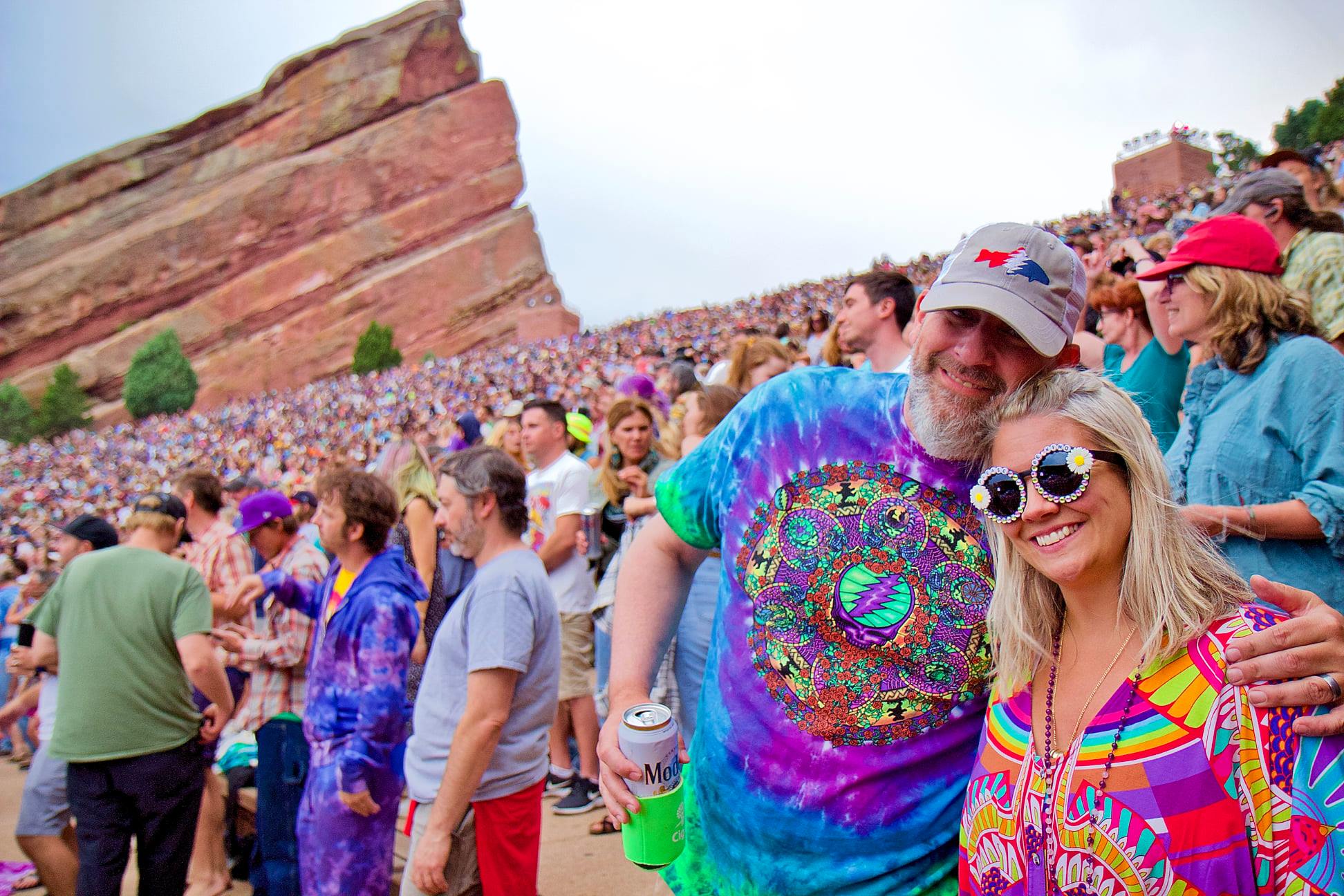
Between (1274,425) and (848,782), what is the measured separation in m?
1.47

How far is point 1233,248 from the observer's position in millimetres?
2260

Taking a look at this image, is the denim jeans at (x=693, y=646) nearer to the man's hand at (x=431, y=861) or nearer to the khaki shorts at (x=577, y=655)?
the man's hand at (x=431, y=861)

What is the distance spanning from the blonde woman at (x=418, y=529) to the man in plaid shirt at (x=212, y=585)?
2.83 ft

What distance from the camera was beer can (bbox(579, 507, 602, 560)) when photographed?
511cm

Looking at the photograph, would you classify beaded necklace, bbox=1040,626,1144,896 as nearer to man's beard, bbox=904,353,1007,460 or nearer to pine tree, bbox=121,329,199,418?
man's beard, bbox=904,353,1007,460

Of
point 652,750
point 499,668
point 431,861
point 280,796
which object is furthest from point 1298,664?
point 280,796

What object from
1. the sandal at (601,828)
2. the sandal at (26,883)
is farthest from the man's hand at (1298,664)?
the sandal at (26,883)

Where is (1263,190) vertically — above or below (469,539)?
above

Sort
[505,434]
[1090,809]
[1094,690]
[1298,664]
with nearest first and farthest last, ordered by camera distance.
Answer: [1298,664] → [1090,809] → [1094,690] → [505,434]

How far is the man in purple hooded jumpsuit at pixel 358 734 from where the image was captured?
3119 mm

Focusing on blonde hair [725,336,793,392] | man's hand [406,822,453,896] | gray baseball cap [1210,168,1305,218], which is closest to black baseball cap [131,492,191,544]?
man's hand [406,822,453,896]

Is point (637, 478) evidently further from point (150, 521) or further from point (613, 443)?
point (150, 521)

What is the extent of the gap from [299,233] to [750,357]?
56042 millimetres

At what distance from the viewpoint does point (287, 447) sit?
3069 centimetres
